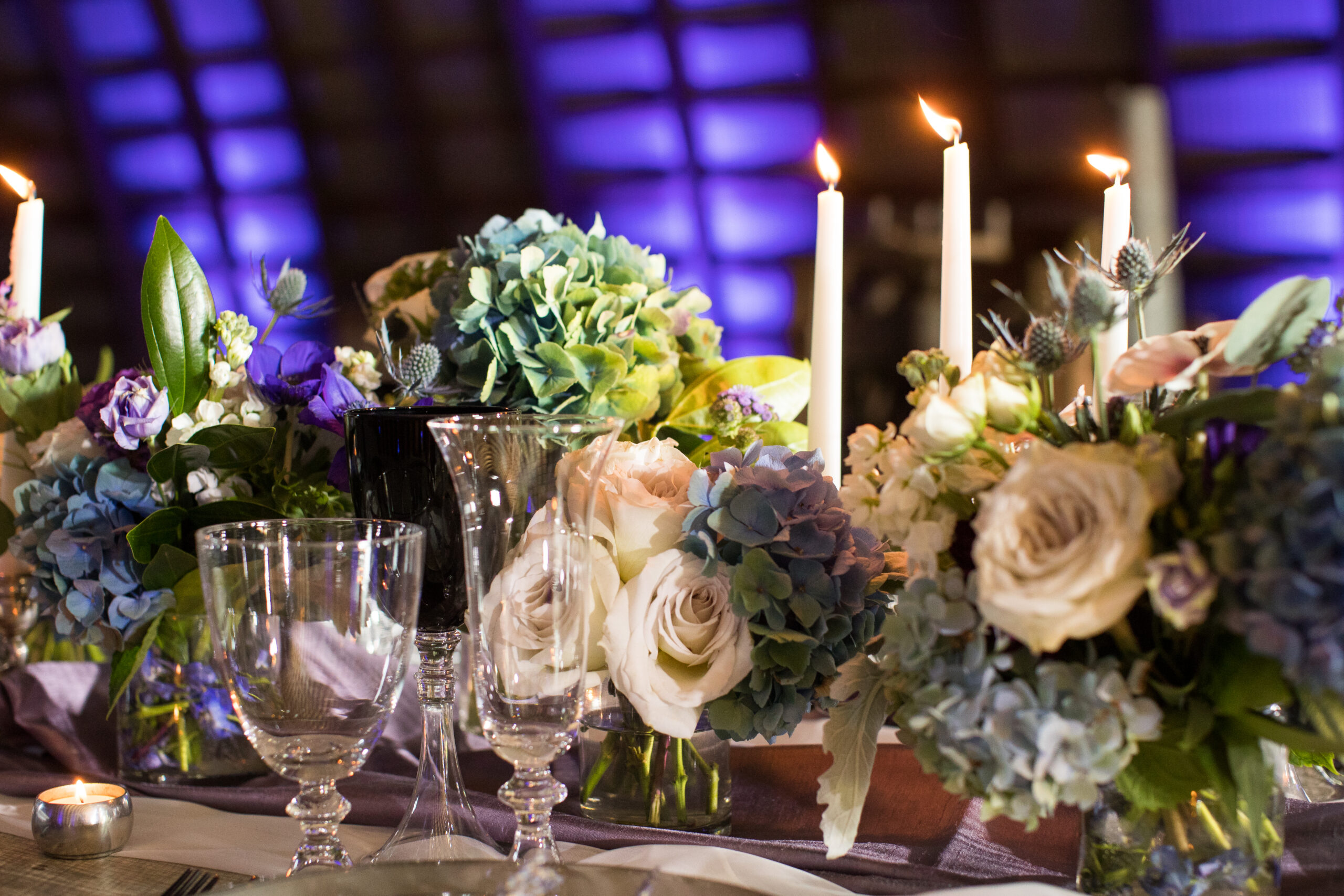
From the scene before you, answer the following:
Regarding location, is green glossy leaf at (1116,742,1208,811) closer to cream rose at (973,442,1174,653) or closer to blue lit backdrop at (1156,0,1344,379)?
cream rose at (973,442,1174,653)

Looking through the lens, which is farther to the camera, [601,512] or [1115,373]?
[601,512]

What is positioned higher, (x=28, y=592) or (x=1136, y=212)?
(x=1136, y=212)

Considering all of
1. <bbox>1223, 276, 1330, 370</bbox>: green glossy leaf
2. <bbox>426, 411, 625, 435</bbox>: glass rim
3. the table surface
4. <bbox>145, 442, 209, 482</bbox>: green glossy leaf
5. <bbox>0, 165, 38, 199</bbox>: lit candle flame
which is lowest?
the table surface

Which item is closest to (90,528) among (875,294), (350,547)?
(350,547)

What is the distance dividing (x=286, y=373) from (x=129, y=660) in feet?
0.69

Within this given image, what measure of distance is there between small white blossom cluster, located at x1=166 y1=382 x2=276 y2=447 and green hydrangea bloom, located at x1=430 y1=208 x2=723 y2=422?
0.13 metres

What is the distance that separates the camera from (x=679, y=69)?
8.79ft

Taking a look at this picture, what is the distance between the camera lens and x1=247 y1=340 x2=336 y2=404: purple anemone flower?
709mm

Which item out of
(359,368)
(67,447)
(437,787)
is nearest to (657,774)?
(437,787)

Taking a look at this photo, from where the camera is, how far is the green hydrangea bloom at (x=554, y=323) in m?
0.75

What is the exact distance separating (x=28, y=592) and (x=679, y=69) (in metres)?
2.14

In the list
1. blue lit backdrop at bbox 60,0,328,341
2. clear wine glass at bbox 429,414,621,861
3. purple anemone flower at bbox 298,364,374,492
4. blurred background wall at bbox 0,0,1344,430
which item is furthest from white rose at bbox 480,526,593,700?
blue lit backdrop at bbox 60,0,328,341

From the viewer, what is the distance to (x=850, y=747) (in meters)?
0.52

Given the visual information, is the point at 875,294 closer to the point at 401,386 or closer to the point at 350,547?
the point at 401,386
